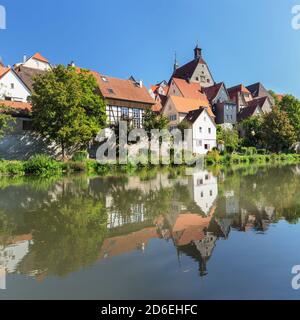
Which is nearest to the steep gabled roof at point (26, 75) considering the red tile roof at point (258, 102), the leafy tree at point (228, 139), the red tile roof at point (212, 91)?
the leafy tree at point (228, 139)

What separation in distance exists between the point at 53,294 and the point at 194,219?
15.1 feet

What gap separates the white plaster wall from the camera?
3328 centimetres

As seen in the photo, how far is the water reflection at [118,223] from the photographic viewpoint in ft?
17.0

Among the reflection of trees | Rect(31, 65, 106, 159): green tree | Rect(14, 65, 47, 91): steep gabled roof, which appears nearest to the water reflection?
the reflection of trees

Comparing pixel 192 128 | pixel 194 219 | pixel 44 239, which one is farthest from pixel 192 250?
pixel 192 128

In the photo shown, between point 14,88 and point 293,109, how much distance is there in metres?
47.0

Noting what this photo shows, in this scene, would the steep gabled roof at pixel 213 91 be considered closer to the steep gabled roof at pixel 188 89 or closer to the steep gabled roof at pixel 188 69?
the steep gabled roof at pixel 188 89

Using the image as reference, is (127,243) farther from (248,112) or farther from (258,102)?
(258,102)

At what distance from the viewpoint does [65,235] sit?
21.0 feet

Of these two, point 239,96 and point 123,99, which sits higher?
point 239,96

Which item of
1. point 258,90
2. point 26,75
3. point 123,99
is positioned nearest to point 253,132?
point 258,90

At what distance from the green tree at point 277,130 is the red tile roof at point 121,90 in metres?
21.0

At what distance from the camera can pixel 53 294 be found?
3.85m

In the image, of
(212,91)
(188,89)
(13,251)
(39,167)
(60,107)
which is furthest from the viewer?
(212,91)
